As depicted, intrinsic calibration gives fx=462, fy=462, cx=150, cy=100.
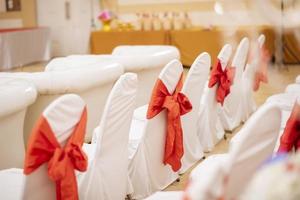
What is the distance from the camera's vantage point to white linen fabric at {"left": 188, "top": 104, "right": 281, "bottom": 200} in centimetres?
88

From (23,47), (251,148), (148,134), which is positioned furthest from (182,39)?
(251,148)

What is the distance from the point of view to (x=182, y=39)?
287 inches

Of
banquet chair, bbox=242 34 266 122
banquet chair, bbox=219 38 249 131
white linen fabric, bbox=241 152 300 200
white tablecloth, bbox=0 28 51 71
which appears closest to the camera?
white linen fabric, bbox=241 152 300 200

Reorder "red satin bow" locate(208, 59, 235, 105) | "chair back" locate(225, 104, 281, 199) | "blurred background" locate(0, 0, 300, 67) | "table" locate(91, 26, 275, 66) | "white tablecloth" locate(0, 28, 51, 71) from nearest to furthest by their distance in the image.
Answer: "chair back" locate(225, 104, 281, 199) → "red satin bow" locate(208, 59, 235, 105) → "blurred background" locate(0, 0, 300, 67) → "table" locate(91, 26, 275, 66) → "white tablecloth" locate(0, 28, 51, 71)

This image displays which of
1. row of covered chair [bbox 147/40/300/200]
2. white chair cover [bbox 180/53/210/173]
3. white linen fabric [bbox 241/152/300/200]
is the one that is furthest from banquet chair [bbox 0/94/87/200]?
white chair cover [bbox 180/53/210/173]

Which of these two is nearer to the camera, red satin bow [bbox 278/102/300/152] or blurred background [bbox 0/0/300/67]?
red satin bow [bbox 278/102/300/152]

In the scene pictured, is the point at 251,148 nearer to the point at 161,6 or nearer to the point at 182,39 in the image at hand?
the point at 182,39

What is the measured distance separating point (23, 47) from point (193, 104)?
579 cm

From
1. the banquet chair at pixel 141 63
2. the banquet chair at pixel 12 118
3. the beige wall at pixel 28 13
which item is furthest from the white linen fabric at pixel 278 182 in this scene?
the beige wall at pixel 28 13

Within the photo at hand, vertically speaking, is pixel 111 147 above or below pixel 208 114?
above

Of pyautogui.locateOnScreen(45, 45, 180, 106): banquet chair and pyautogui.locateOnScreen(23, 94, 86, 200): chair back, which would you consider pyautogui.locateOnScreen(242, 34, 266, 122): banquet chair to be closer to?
pyautogui.locateOnScreen(45, 45, 180, 106): banquet chair

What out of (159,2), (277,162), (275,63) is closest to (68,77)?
(277,162)

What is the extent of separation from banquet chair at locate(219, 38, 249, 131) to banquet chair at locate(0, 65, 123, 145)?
950 mm

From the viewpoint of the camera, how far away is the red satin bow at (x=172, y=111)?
234cm
